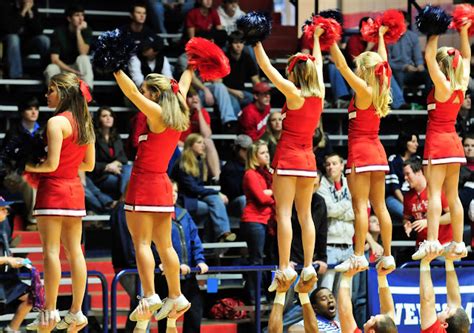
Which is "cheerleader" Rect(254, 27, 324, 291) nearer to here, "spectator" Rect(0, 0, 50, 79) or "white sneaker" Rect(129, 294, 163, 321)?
"white sneaker" Rect(129, 294, 163, 321)

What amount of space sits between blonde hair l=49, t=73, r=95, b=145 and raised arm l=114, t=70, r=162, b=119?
318 mm

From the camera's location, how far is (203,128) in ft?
37.8

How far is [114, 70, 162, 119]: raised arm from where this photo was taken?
7629mm

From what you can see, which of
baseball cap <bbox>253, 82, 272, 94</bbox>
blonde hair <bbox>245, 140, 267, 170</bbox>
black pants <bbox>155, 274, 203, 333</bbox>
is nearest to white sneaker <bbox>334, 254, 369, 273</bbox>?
black pants <bbox>155, 274, 203, 333</bbox>

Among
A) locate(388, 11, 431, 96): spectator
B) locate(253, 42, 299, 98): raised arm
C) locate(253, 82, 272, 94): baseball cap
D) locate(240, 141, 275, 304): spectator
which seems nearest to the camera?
locate(253, 42, 299, 98): raised arm

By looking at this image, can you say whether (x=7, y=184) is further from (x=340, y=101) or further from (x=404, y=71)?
(x=404, y=71)

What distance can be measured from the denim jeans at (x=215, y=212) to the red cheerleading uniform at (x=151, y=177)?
2966 millimetres

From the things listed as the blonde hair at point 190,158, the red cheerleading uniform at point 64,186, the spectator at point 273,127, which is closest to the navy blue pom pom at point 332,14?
the red cheerleading uniform at point 64,186

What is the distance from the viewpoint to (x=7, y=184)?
413 inches

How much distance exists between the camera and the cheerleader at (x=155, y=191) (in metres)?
7.84

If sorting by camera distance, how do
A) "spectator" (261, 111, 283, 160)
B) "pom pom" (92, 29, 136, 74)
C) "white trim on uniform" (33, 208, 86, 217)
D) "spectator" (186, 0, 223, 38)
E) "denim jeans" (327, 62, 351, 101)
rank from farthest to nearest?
"spectator" (186, 0, 223, 38), "denim jeans" (327, 62, 351, 101), "spectator" (261, 111, 283, 160), "white trim on uniform" (33, 208, 86, 217), "pom pom" (92, 29, 136, 74)

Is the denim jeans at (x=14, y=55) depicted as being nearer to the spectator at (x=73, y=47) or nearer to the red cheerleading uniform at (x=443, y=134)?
the spectator at (x=73, y=47)

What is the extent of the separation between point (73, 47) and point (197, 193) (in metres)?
2.24

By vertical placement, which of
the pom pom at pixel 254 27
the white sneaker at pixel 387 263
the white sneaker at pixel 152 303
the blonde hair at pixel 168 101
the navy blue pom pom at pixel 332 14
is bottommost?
the white sneaker at pixel 152 303
